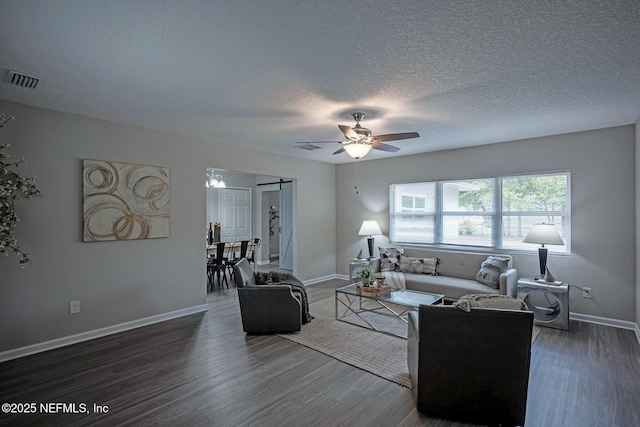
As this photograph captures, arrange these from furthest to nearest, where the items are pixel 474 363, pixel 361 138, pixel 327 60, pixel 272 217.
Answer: pixel 272 217 < pixel 361 138 < pixel 327 60 < pixel 474 363

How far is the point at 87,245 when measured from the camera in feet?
12.2

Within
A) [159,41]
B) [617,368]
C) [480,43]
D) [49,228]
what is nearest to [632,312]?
[617,368]

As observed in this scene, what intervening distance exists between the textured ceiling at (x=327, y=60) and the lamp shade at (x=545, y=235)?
138 centimetres

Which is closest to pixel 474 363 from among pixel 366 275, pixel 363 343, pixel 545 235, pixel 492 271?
pixel 363 343

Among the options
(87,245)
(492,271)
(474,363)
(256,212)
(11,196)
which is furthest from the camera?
(256,212)

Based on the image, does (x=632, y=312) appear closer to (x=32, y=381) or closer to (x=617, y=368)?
(x=617, y=368)

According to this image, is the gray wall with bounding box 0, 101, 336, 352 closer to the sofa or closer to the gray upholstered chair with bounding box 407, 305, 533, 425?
the sofa

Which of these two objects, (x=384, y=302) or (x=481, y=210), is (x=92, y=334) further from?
(x=481, y=210)

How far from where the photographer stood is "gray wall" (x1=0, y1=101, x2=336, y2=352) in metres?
3.31

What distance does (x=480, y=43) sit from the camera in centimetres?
215

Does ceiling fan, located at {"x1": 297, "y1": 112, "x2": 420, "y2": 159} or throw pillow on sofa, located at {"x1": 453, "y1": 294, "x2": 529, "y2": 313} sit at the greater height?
ceiling fan, located at {"x1": 297, "y1": 112, "x2": 420, "y2": 159}

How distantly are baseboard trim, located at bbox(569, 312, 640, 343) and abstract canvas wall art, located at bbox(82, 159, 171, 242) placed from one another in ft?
19.2

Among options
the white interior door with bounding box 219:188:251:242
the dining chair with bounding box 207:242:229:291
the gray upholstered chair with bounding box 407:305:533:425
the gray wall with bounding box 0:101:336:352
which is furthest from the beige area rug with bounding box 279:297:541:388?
the white interior door with bounding box 219:188:251:242

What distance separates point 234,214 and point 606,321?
7763 mm
